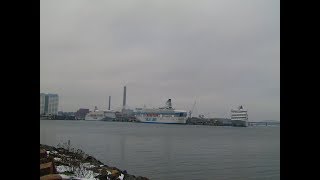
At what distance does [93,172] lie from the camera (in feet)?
19.6
